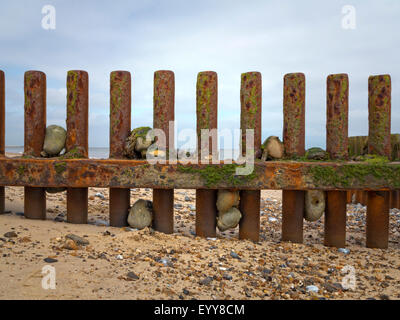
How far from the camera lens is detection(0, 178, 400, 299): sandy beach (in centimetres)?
226

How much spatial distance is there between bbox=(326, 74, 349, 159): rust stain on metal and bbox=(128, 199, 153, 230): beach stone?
2.08 metres

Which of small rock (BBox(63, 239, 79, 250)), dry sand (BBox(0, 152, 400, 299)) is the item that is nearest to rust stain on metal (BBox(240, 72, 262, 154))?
dry sand (BBox(0, 152, 400, 299))

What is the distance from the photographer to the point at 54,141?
3729 millimetres

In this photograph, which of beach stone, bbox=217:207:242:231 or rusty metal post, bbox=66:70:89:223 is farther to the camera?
rusty metal post, bbox=66:70:89:223

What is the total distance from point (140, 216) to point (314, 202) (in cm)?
189

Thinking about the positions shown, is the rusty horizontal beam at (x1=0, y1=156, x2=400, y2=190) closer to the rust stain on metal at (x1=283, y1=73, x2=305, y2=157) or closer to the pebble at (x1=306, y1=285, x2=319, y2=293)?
the rust stain on metal at (x1=283, y1=73, x2=305, y2=157)

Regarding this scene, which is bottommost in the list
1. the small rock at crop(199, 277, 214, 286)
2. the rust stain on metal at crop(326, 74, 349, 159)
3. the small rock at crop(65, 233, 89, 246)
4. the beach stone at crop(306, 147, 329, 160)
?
the small rock at crop(199, 277, 214, 286)

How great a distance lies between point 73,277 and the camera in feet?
7.54

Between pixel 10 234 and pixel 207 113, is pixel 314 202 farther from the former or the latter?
pixel 10 234

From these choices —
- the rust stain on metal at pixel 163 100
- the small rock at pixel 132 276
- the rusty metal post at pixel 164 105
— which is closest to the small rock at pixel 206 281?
the small rock at pixel 132 276

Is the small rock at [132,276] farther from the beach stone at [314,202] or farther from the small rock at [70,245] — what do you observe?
the beach stone at [314,202]

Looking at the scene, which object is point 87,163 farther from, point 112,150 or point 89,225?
point 89,225
